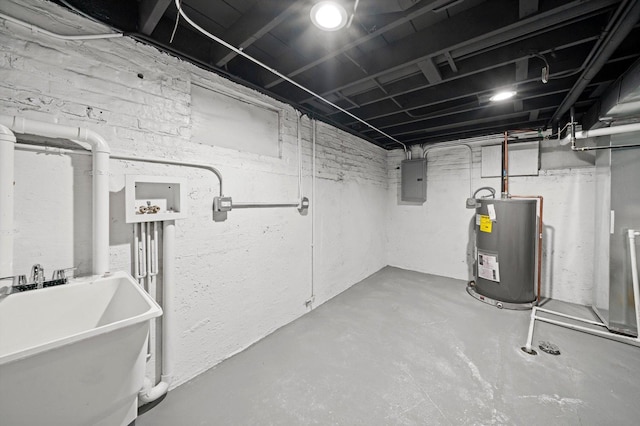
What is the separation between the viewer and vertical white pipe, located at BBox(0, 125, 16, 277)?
96 centimetres

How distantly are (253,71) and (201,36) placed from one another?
435 mm

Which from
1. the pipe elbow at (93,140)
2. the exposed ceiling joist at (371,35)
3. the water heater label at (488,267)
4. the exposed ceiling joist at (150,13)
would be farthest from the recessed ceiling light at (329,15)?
the water heater label at (488,267)

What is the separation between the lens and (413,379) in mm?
1669

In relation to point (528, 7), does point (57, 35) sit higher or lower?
lower

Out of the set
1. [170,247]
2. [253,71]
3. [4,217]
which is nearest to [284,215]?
[170,247]

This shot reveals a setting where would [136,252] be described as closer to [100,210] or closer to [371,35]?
[100,210]

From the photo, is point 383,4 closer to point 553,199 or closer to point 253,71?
point 253,71

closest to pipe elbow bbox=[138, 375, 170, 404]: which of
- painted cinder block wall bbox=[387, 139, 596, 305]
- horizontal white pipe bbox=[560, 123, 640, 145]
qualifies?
painted cinder block wall bbox=[387, 139, 596, 305]

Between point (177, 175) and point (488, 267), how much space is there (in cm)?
351

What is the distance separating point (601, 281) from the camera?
2471 millimetres

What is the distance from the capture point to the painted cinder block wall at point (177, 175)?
1.13 meters

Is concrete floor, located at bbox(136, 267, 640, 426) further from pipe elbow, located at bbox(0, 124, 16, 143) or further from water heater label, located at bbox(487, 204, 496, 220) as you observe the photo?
pipe elbow, located at bbox(0, 124, 16, 143)

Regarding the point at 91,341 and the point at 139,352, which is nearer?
the point at 91,341

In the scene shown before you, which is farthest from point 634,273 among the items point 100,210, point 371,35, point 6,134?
point 6,134
